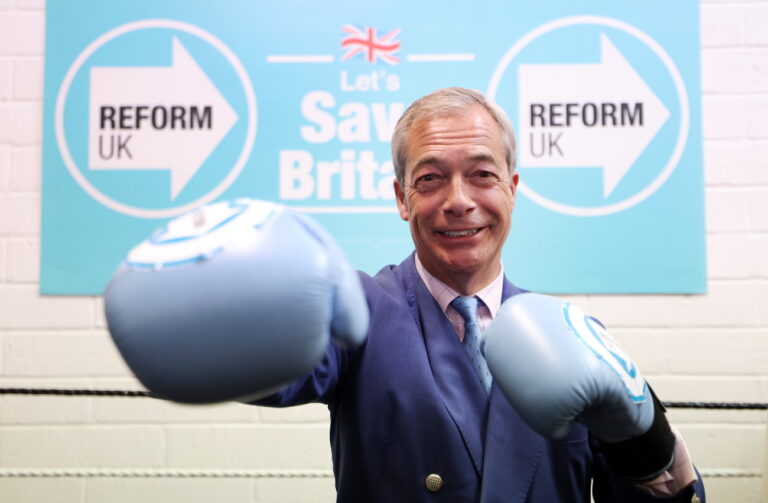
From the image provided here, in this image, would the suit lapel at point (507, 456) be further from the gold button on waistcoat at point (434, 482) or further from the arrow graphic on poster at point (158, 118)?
the arrow graphic on poster at point (158, 118)

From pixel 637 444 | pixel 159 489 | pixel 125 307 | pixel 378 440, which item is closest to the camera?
pixel 125 307

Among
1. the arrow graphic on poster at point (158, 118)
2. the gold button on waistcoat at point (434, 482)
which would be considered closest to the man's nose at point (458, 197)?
the gold button on waistcoat at point (434, 482)

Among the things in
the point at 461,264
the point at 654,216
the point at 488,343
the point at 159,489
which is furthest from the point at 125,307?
the point at 654,216

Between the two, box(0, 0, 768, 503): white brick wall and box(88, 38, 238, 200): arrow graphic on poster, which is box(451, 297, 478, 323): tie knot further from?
box(88, 38, 238, 200): arrow graphic on poster

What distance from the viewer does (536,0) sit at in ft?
6.47

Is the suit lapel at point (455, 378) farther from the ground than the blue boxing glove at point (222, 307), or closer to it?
closer to it

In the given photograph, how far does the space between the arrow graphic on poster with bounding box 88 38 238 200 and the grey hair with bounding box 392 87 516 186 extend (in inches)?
36.6

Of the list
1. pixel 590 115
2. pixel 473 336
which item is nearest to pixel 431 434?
pixel 473 336

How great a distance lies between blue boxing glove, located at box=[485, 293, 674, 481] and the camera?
779mm

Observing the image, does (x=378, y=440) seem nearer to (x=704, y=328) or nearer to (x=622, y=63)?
(x=704, y=328)

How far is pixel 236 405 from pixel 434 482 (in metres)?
1.12

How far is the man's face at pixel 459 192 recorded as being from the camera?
3.63 ft

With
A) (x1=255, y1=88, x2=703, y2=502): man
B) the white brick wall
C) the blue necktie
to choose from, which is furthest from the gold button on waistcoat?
the white brick wall

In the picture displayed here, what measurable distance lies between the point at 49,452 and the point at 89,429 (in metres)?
0.14
